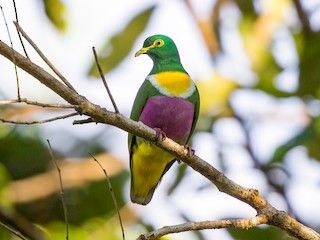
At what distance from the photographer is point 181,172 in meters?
5.98

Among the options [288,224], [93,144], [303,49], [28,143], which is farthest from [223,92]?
[288,224]

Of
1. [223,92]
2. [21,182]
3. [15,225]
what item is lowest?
[15,225]

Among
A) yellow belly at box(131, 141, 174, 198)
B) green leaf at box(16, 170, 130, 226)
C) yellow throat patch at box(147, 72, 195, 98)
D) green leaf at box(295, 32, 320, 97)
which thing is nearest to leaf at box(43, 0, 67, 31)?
green leaf at box(16, 170, 130, 226)

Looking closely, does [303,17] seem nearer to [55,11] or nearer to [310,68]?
[310,68]

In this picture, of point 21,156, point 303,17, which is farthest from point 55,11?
point 303,17

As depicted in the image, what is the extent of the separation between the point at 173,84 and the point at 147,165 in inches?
18.5

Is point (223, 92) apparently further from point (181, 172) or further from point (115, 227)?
point (115, 227)

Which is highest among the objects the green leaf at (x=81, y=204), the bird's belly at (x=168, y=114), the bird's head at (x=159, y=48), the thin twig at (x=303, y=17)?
the thin twig at (x=303, y=17)

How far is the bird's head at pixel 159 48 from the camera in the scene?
15.1 ft

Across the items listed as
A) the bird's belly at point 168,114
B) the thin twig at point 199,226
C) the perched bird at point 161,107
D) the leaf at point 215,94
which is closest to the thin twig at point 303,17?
the leaf at point 215,94

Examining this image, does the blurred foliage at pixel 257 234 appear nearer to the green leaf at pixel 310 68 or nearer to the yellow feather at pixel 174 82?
the green leaf at pixel 310 68

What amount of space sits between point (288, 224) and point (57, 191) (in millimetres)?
Answer: 2269

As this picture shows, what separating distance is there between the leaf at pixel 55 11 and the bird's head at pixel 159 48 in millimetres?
1159

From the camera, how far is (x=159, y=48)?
461cm
